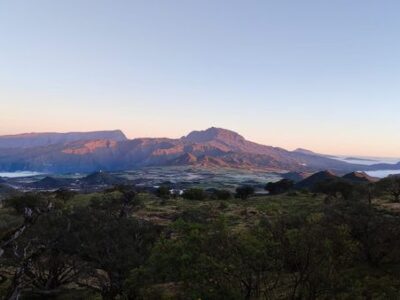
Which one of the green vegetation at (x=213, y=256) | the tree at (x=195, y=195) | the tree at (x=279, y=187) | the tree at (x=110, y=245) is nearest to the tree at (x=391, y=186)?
the tree at (x=195, y=195)

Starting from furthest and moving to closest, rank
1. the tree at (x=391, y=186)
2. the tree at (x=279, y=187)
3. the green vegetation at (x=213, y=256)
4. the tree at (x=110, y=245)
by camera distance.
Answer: the tree at (x=279, y=187) < the tree at (x=391, y=186) < the tree at (x=110, y=245) < the green vegetation at (x=213, y=256)

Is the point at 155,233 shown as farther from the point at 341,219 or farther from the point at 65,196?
the point at 65,196

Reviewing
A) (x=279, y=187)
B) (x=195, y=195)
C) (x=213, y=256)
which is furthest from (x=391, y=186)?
(x=213, y=256)

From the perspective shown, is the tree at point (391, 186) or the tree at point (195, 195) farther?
the tree at point (195, 195)

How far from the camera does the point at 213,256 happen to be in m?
18.1

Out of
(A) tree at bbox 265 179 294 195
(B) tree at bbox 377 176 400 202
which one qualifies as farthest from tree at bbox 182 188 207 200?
(B) tree at bbox 377 176 400 202

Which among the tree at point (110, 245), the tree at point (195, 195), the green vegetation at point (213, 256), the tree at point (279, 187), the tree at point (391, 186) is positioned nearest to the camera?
the green vegetation at point (213, 256)

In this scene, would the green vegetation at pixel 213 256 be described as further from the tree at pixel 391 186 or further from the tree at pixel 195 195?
the tree at pixel 195 195

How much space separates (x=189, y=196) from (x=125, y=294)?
86882 mm

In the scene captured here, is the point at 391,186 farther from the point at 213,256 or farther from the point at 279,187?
the point at 213,256

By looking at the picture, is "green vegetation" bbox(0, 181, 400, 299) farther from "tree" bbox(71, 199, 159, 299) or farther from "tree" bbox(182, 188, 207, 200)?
"tree" bbox(182, 188, 207, 200)

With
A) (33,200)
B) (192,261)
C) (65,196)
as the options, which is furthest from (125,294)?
(65,196)

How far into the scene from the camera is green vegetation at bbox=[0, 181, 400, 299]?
17312mm

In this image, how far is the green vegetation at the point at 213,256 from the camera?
1731cm
